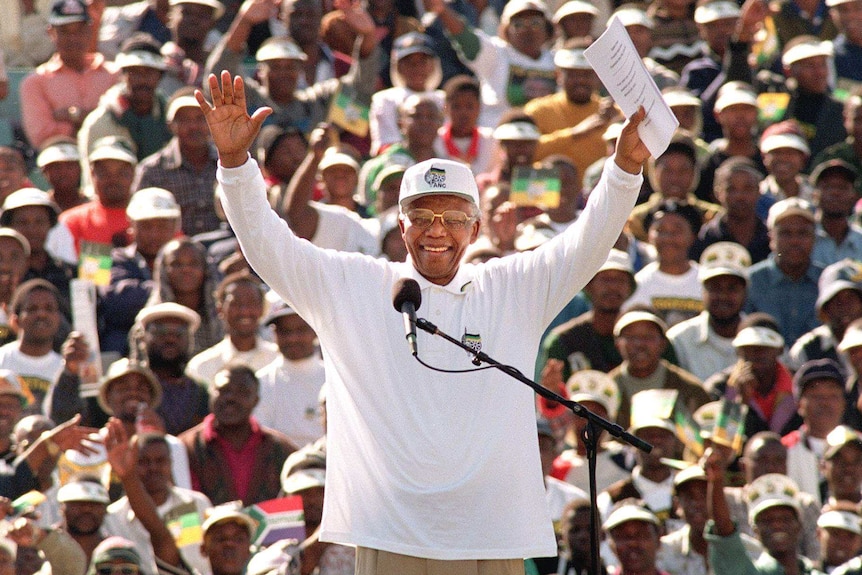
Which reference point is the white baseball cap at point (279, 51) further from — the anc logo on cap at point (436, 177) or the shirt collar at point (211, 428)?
the anc logo on cap at point (436, 177)

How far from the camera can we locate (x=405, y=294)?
15.7 feet

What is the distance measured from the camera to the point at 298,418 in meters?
10.0

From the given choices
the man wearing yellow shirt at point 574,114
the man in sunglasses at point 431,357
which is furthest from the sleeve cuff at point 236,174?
the man wearing yellow shirt at point 574,114

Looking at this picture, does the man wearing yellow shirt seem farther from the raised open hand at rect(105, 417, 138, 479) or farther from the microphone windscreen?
the microphone windscreen

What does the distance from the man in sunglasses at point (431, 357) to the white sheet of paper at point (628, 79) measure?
58 millimetres

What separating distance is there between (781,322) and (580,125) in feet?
7.92

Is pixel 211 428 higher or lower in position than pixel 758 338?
lower

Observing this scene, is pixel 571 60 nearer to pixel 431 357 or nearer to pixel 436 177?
pixel 436 177

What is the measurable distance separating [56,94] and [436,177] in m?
8.59

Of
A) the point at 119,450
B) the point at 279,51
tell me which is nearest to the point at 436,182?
the point at 119,450

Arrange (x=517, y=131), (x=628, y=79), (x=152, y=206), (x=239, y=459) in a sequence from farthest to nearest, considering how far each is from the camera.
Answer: (x=517, y=131) < (x=152, y=206) < (x=239, y=459) < (x=628, y=79)

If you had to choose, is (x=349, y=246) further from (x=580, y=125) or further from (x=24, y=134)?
(x=24, y=134)

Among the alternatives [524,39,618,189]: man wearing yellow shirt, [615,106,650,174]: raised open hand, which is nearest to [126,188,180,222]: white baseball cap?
[524,39,618,189]: man wearing yellow shirt

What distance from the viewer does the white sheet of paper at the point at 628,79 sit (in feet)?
17.0
